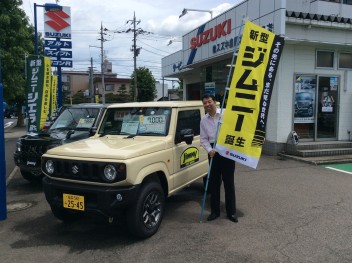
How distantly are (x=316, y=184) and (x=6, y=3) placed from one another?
16.8 metres

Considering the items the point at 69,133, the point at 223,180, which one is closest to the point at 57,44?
the point at 69,133

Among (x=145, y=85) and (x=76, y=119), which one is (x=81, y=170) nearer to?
(x=76, y=119)

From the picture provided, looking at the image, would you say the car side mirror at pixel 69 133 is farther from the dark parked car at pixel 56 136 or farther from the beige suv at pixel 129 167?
the beige suv at pixel 129 167

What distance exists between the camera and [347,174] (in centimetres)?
833

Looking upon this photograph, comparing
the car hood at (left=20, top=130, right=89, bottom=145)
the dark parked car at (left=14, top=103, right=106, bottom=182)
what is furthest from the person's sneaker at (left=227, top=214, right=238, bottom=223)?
the car hood at (left=20, top=130, right=89, bottom=145)

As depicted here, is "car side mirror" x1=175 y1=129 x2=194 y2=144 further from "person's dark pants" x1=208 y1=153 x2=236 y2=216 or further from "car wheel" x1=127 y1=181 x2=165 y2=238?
"car wheel" x1=127 y1=181 x2=165 y2=238

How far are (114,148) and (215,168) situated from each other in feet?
5.41

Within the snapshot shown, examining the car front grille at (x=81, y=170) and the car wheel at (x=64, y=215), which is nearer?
the car front grille at (x=81, y=170)

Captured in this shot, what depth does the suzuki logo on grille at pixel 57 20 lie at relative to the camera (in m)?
13.1

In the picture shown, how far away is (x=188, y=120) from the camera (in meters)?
5.73

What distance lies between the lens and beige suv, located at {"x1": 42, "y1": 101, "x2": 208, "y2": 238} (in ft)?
13.3

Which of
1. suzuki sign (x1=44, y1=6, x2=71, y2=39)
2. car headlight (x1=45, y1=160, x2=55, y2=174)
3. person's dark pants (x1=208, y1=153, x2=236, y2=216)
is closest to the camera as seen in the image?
car headlight (x1=45, y1=160, x2=55, y2=174)

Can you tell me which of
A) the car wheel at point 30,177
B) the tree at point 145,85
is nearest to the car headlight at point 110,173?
the car wheel at point 30,177

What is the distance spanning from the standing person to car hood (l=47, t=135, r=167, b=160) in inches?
29.7
